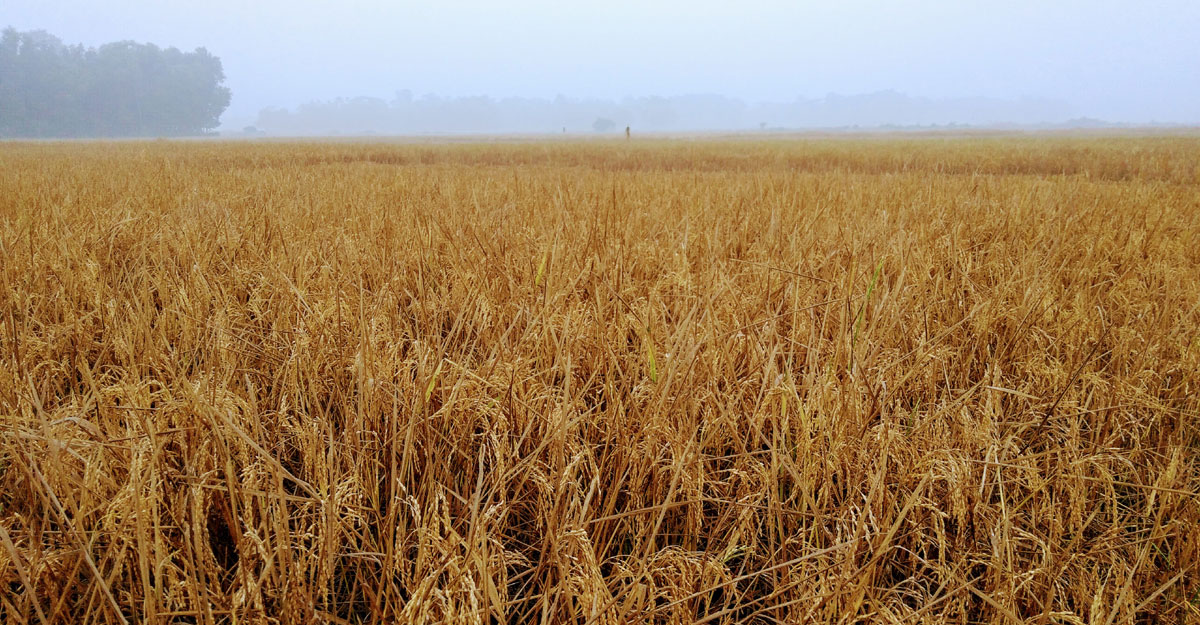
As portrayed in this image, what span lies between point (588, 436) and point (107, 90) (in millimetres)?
97374

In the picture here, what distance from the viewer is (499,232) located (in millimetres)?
2756

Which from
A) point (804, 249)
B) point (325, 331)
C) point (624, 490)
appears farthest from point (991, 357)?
point (325, 331)

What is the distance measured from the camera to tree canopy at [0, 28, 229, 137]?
6500 cm

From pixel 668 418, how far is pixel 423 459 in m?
0.50

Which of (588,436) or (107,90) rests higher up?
(107,90)

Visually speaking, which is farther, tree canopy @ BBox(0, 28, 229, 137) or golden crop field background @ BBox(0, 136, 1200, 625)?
tree canopy @ BBox(0, 28, 229, 137)

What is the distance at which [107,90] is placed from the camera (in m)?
72.6

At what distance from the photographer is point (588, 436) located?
4.28 ft

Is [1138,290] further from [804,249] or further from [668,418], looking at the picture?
[668,418]

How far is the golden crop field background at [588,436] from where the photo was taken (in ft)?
2.81

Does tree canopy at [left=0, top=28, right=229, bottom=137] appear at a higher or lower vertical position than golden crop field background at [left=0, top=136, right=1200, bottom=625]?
higher

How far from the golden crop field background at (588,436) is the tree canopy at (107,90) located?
87541 mm

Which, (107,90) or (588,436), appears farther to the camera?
(107,90)

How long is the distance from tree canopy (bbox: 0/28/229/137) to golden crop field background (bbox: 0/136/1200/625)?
8754 cm
